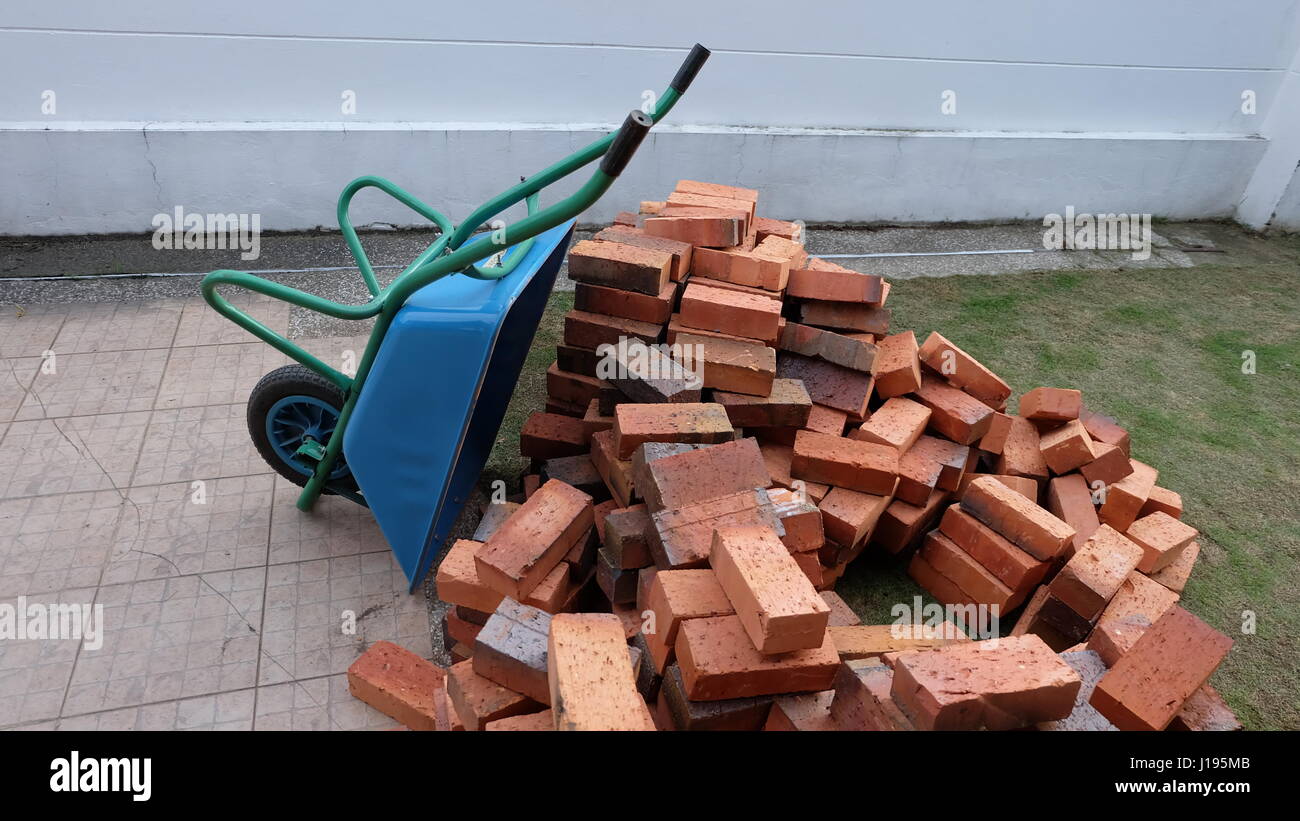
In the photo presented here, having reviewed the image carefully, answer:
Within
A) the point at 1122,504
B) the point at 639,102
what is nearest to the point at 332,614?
the point at 1122,504

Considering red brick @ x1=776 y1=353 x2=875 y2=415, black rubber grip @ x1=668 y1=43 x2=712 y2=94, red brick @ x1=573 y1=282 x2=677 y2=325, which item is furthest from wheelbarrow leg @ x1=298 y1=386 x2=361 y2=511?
red brick @ x1=776 y1=353 x2=875 y2=415

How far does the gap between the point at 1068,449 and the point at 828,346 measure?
135cm

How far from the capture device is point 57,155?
6.00 m

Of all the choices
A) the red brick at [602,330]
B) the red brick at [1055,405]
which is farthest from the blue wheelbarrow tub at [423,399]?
the red brick at [1055,405]

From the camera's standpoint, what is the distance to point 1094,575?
3467 mm

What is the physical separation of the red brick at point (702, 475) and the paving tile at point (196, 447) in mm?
2257

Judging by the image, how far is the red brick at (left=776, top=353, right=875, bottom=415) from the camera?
13.5ft

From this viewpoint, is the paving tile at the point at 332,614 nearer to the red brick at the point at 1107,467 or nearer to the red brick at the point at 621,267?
the red brick at the point at 621,267

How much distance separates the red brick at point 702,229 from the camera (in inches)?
165

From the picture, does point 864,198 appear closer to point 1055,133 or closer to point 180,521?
point 1055,133

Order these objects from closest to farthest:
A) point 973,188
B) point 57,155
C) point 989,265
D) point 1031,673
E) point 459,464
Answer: point 1031,673 < point 459,464 < point 57,155 < point 989,265 < point 973,188

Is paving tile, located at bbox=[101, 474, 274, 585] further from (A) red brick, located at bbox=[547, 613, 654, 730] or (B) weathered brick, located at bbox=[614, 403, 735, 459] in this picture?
(A) red brick, located at bbox=[547, 613, 654, 730]

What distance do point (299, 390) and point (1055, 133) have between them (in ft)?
24.0

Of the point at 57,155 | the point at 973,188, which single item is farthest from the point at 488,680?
the point at 973,188
